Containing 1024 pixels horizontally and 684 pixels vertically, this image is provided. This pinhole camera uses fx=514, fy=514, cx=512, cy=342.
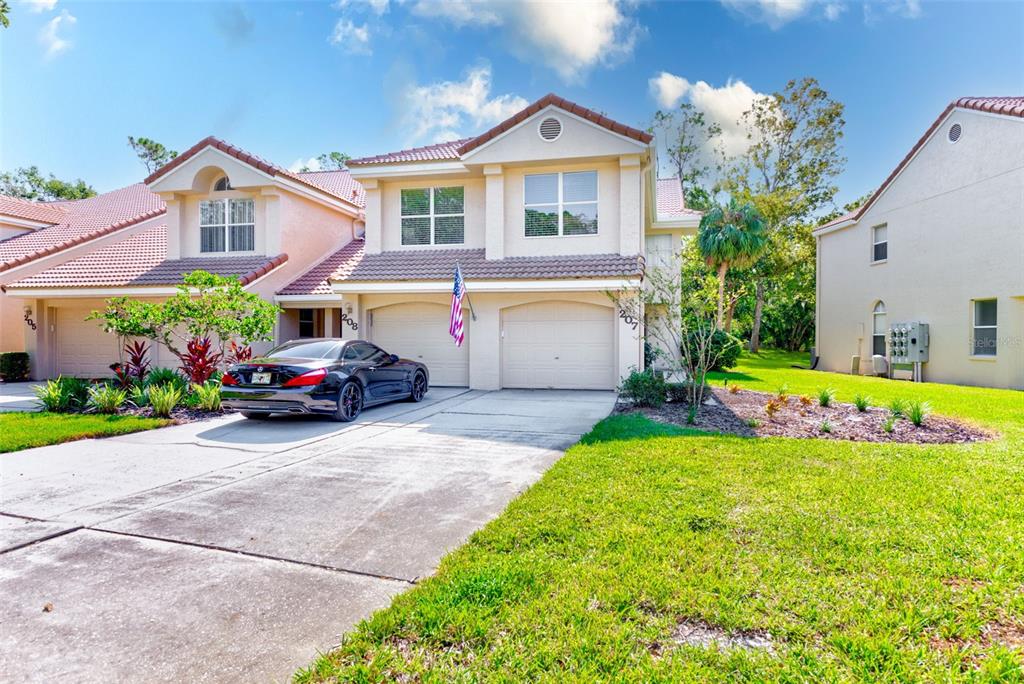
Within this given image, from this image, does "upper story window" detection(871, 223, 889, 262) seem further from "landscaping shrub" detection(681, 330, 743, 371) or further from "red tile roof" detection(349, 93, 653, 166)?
"red tile roof" detection(349, 93, 653, 166)

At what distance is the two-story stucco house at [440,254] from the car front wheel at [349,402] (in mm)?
4656

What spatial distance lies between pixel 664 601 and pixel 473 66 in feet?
56.7

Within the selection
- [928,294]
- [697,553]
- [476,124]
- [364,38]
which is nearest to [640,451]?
[697,553]

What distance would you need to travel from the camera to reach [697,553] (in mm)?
3607

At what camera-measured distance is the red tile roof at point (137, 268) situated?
50.3 ft

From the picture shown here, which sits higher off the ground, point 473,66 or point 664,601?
point 473,66

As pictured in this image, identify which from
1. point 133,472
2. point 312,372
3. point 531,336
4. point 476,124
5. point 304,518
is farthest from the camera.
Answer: point 476,124

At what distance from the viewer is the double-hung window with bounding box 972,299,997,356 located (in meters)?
16.4

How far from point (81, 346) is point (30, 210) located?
31.8ft

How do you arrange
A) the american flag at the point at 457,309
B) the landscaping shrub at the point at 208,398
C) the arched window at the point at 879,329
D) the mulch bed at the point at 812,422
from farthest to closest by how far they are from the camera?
1. the arched window at the point at 879,329
2. the american flag at the point at 457,309
3. the landscaping shrub at the point at 208,398
4. the mulch bed at the point at 812,422

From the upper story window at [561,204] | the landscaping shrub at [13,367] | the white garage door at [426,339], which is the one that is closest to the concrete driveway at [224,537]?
the white garage door at [426,339]

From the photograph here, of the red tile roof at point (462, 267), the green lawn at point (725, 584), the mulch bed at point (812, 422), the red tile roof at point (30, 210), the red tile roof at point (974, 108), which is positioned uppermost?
the red tile roof at point (974, 108)

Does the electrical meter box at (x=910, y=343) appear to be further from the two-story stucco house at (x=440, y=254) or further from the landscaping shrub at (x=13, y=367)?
the landscaping shrub at (x=13, y=367)

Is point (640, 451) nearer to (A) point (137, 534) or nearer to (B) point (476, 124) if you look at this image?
(A) point (137, 534)
